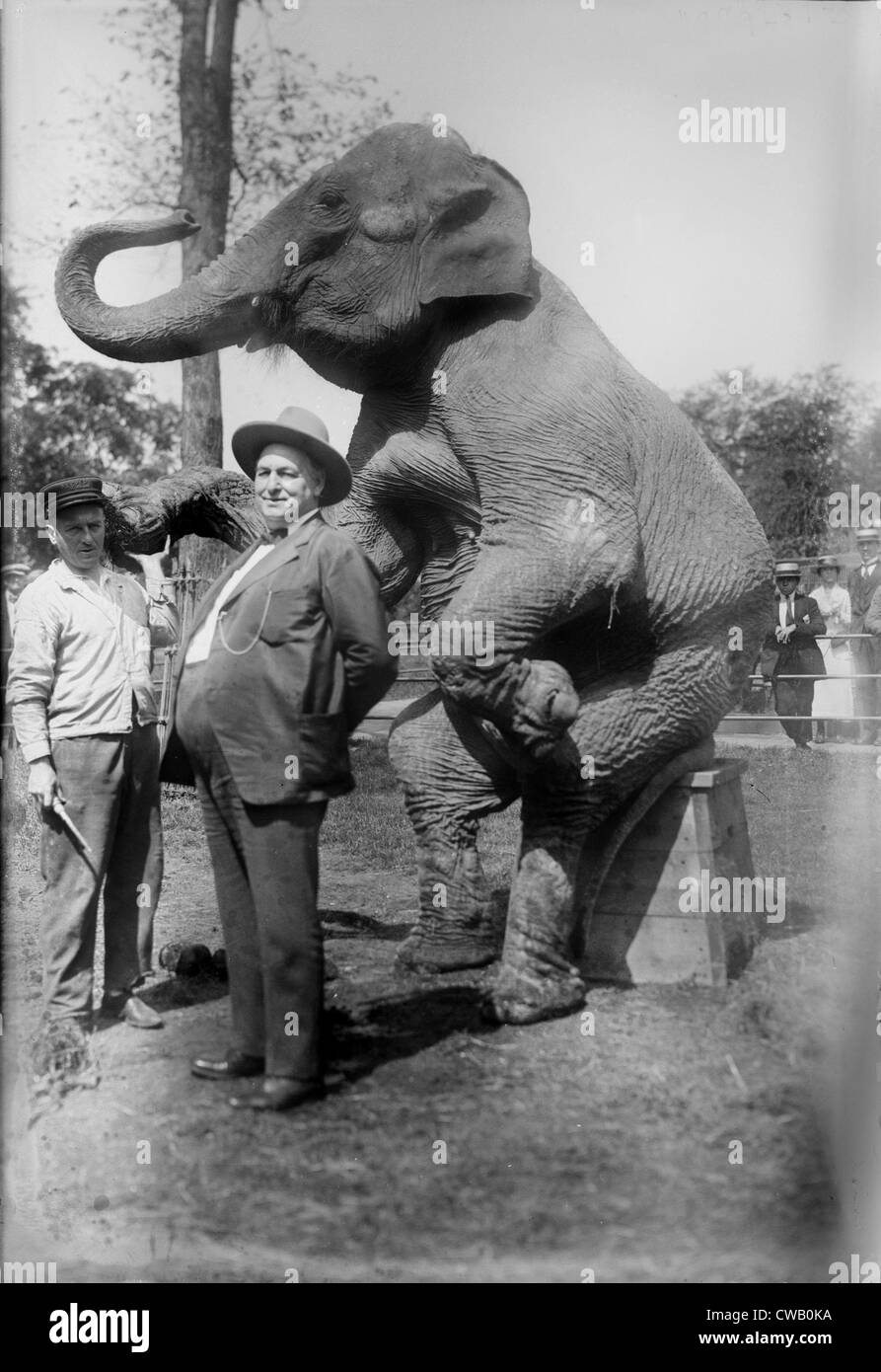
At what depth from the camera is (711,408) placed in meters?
9.20

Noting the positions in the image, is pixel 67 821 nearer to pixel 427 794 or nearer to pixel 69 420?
pixel 427 794

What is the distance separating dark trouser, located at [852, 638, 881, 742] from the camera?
7168mm

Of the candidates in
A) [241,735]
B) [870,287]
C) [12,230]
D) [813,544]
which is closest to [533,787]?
[241,735]

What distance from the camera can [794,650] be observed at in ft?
26.1

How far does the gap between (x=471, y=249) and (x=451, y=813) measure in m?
1.59

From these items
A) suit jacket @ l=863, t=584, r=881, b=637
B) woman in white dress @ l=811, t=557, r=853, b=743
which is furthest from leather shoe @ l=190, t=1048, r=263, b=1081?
woman in white dress @ l=811, t=557, r=853, b=743

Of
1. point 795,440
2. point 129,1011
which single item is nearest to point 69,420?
point 795,440

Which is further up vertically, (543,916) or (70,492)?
(70,492)

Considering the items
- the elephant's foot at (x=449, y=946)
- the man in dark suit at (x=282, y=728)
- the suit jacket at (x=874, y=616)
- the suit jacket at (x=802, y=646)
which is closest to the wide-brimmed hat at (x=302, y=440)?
the man in dark suit at (x=282, y=728)

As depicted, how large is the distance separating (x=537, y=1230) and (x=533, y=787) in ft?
4.01
